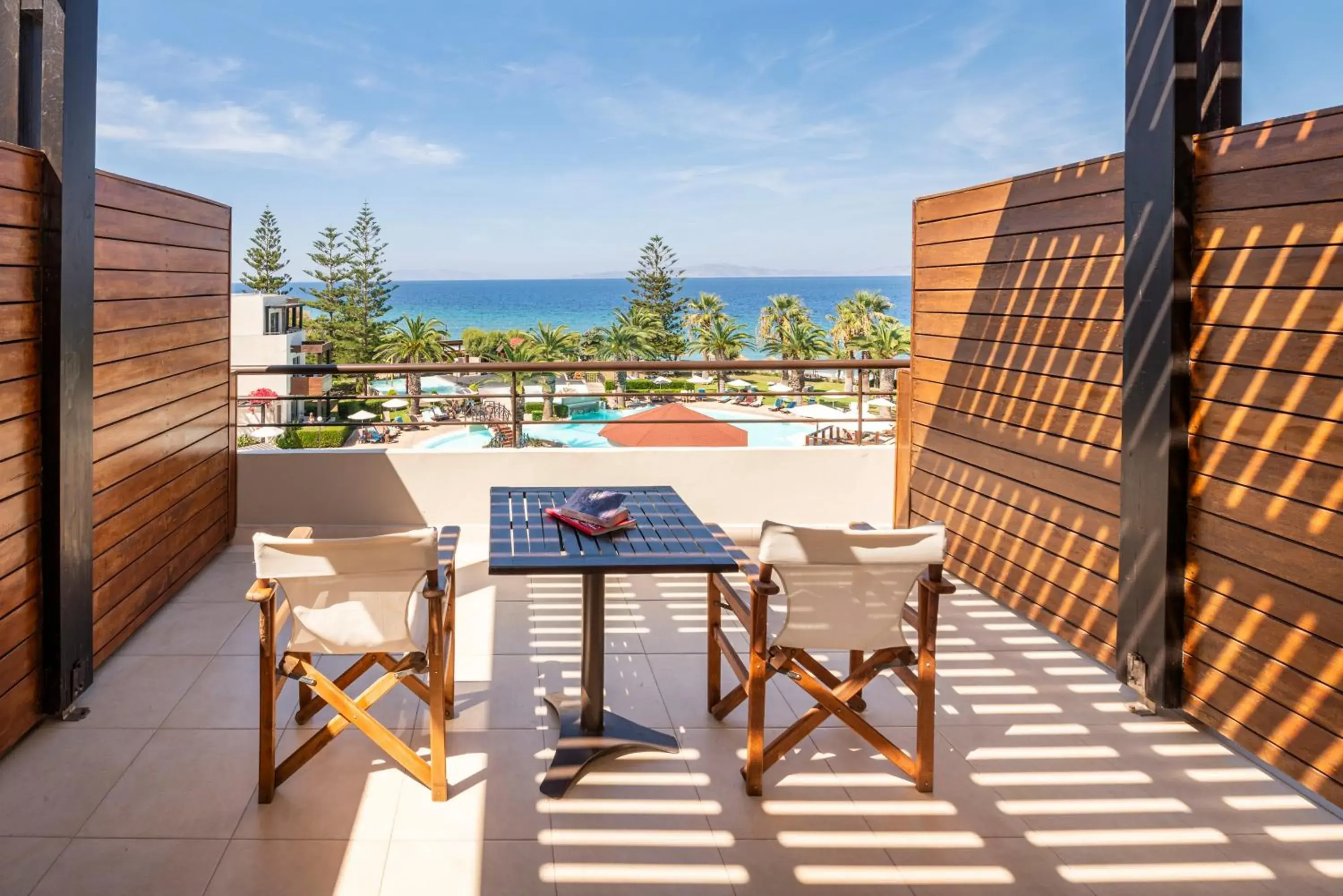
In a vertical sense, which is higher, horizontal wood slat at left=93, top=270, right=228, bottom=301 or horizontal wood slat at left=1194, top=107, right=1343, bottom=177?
horizontal wood slat at left=1194, top=107, right=1343, bottom=177

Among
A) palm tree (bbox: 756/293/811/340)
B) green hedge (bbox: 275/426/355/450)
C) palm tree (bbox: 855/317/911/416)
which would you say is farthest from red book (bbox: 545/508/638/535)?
palm tree (bbox: 756/293/811/340)

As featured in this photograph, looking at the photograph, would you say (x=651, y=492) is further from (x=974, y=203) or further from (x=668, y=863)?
(x=974, y=203)

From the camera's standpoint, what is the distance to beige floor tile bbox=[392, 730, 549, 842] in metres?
2.45

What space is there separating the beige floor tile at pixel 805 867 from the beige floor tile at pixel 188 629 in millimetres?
2399

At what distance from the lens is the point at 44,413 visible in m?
3.01

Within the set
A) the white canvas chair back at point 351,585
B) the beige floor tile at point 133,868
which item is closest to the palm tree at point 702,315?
the white canvas chair back at point 351,585

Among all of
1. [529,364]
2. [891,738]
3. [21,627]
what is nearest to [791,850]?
[891,738]

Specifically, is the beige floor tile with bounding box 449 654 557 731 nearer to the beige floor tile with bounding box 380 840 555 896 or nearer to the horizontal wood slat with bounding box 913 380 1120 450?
the beige floor tile with bounding box 380 840 555 896

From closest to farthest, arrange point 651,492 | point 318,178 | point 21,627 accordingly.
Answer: point 21,627 → point 651,492 → point 318,178

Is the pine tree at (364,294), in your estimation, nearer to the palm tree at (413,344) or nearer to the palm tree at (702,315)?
the palm tree at (413,344)

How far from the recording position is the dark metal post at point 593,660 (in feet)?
9.55

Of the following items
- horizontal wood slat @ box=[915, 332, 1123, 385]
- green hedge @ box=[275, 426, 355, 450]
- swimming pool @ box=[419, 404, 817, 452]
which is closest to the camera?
horizontal wood slat @ box=[915, 332, 1123, 385]

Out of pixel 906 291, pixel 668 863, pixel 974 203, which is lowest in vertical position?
pixel 668 863

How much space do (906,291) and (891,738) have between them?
52.8 m
